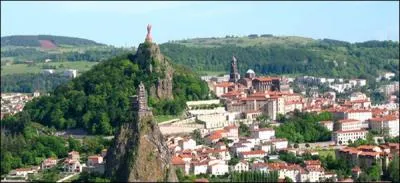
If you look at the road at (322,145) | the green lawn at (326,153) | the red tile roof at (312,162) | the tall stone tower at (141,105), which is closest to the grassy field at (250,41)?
the road at (322,145)

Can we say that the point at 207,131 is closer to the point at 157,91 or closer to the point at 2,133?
the point at 157,91

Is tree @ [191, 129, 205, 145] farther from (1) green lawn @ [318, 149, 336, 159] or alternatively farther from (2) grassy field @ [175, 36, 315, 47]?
(2) grassy field @ [175, 36, 315, 47]

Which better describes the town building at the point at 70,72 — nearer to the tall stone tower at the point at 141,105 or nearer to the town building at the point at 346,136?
the town building at the point at 346,136

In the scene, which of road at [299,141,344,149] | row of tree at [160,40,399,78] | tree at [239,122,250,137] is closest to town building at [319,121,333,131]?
road at [299,141,344,149]

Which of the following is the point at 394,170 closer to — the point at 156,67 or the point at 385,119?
the point at 385,119

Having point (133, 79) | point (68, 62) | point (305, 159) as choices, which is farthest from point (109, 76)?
point (68, 62)
